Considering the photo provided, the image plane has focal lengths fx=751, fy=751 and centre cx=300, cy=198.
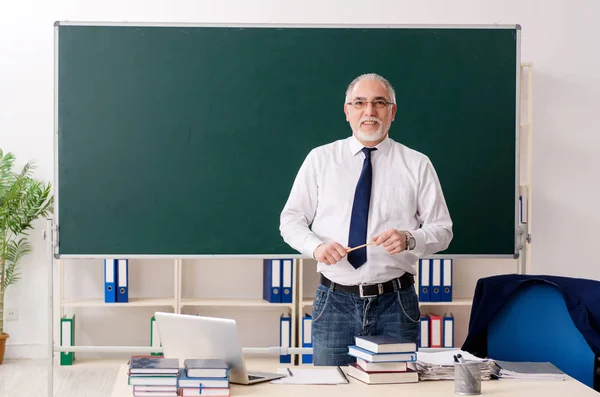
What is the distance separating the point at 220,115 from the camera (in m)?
3.65

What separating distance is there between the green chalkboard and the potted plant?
1718 mm

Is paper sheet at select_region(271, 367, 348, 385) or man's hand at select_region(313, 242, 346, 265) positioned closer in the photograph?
paper sheet at select_region(271, 367, 348, 385)

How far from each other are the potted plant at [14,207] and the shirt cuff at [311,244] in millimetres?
3006

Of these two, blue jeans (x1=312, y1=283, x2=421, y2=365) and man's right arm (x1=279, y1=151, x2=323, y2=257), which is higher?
man's right arm (x1=279, y1=151, x2=323, y2=257)

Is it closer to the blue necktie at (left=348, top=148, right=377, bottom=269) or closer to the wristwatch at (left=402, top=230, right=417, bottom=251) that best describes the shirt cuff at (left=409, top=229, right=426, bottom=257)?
the wristwatch at (left=402, top=230, right=417, bottom=251)

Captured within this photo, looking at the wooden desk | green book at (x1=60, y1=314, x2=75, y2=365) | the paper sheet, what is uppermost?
the paper sheet

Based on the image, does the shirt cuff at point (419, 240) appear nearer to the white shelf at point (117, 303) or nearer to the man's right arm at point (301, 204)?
the man's right arm at point (301, 204)

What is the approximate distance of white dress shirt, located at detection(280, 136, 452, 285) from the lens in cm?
284

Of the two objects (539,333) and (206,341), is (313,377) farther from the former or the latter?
(539,333)

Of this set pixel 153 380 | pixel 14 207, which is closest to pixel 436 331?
pixel 14 207

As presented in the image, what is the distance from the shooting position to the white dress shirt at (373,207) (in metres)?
2.84

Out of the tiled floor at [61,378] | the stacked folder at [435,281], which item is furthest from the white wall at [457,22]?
the stacked folder at [435,281]

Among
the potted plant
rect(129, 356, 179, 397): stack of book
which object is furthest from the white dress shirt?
the potted plant

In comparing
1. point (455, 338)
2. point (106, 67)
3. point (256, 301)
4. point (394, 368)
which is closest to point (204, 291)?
point (256, 301)
